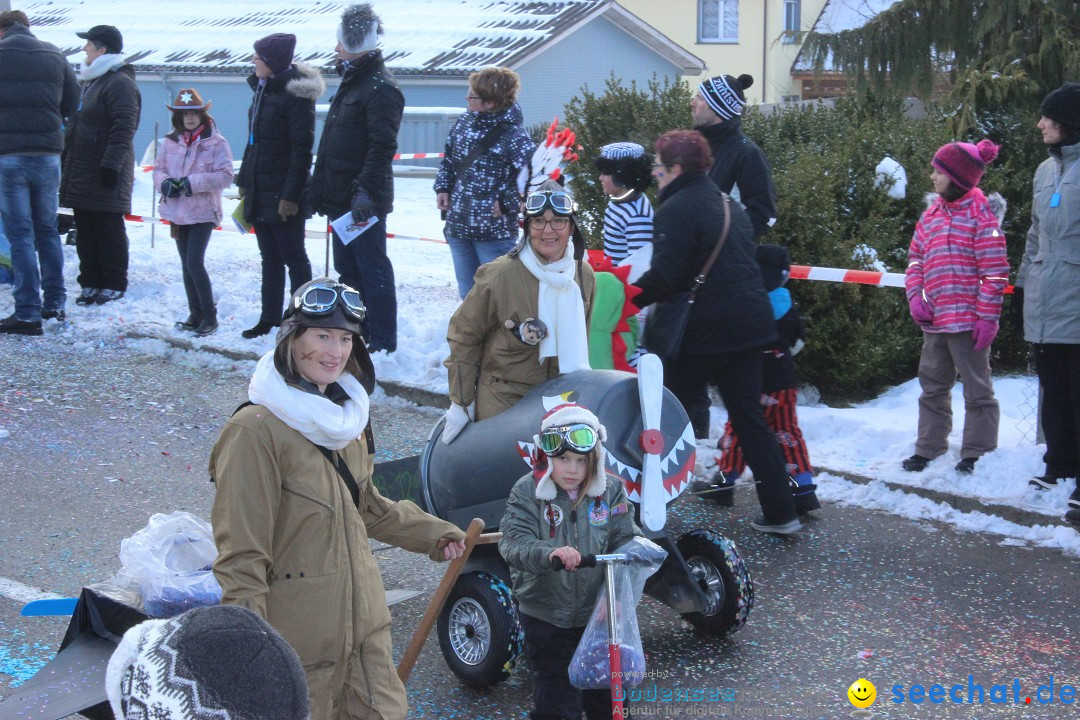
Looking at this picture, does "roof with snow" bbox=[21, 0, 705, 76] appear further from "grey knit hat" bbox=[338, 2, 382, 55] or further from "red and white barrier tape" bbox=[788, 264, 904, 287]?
"red and white barrier tape" bbox=[788, 264, 904, 287]

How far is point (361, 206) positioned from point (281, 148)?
107cm

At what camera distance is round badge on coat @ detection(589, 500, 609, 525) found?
3744 millimetres

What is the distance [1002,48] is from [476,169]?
447cm

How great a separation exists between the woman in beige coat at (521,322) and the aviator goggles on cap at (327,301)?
5.60 ft

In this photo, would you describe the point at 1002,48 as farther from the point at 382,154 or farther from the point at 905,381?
the point at 382,154

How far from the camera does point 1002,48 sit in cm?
941

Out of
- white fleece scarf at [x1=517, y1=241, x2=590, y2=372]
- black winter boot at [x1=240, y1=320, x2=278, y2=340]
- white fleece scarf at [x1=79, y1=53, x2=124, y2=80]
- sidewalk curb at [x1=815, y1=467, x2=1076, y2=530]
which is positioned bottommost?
sidewalk curb at [x1=815, y1=467, x2=1076, y2=530]

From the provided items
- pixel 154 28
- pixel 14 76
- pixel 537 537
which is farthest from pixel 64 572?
pixel 154 28

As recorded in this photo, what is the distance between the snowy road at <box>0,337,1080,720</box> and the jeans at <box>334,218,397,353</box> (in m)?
1.14

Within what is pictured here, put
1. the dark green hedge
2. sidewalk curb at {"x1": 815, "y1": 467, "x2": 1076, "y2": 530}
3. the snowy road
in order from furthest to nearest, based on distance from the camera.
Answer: the dark green hedge < sidewalk curb at {"x1": 815, "y1": 467, "x2": 1076, "y2": 530} < the snowy road

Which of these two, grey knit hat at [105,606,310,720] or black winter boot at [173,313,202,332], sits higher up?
grey knit hat at [105,606,310,720]

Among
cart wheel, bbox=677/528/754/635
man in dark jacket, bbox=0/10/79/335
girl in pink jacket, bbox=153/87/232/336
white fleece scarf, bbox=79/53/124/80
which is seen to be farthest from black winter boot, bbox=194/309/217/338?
cart wheel, bbox=677/528/754/635

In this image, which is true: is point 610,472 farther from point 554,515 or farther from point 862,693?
point 862,693

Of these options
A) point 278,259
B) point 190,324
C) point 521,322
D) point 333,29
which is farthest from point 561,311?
point 333,29
